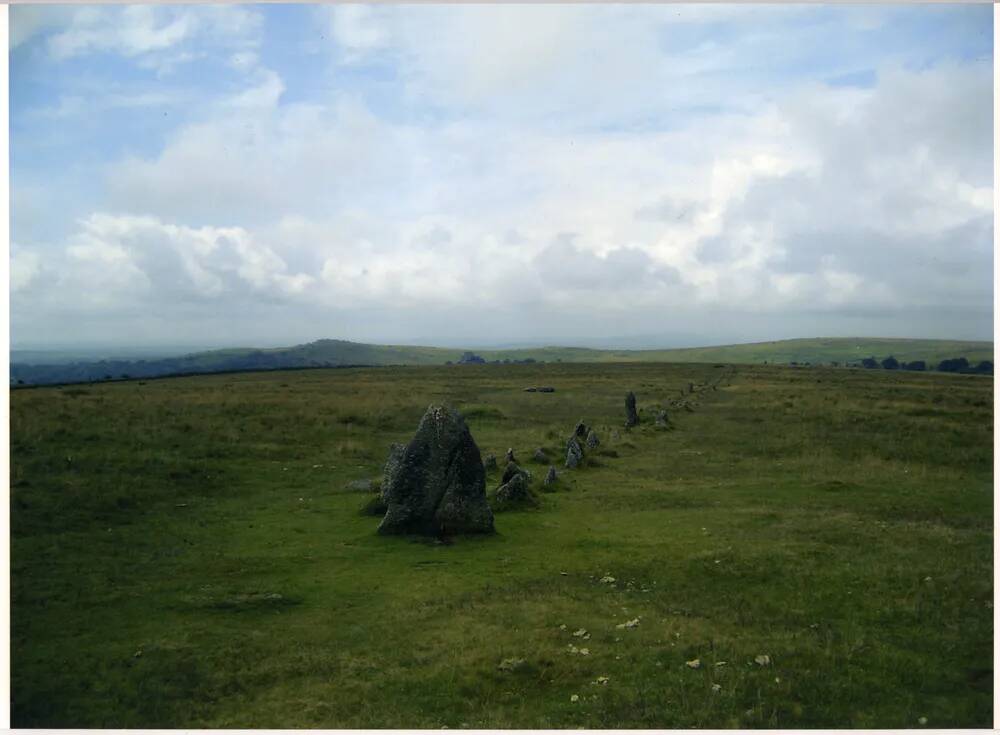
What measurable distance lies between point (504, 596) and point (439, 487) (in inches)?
197

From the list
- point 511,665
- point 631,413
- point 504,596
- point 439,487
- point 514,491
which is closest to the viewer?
point 511,665

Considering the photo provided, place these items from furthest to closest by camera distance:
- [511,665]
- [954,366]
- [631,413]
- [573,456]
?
[954,366] < [631,413] < [573,456] < [511,665]

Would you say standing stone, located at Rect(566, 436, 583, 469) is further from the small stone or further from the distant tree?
the distant tree

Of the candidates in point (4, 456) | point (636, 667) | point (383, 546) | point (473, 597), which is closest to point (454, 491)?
point (383, 546)

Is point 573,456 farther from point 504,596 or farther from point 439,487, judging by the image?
point 504,596

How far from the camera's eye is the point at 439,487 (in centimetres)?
1783

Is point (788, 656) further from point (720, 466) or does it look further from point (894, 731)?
point (720, 466)

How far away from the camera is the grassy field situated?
946 cm

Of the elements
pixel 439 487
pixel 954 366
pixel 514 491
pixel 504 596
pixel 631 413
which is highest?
pixel 439 487

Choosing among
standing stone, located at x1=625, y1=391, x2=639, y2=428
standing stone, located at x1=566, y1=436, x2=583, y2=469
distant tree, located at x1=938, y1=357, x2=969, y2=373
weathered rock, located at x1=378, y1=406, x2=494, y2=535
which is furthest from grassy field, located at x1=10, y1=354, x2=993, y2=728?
distant tree, located at x1=938, y1=357, x2=969, y2=373

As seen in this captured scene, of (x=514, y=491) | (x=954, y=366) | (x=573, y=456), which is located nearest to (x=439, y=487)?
(x=514, y=491)

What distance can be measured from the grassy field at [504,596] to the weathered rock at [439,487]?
792mm

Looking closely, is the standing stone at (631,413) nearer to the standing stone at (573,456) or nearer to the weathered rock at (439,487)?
the standing stone at (573,456)

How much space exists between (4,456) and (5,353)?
6.71 ft
